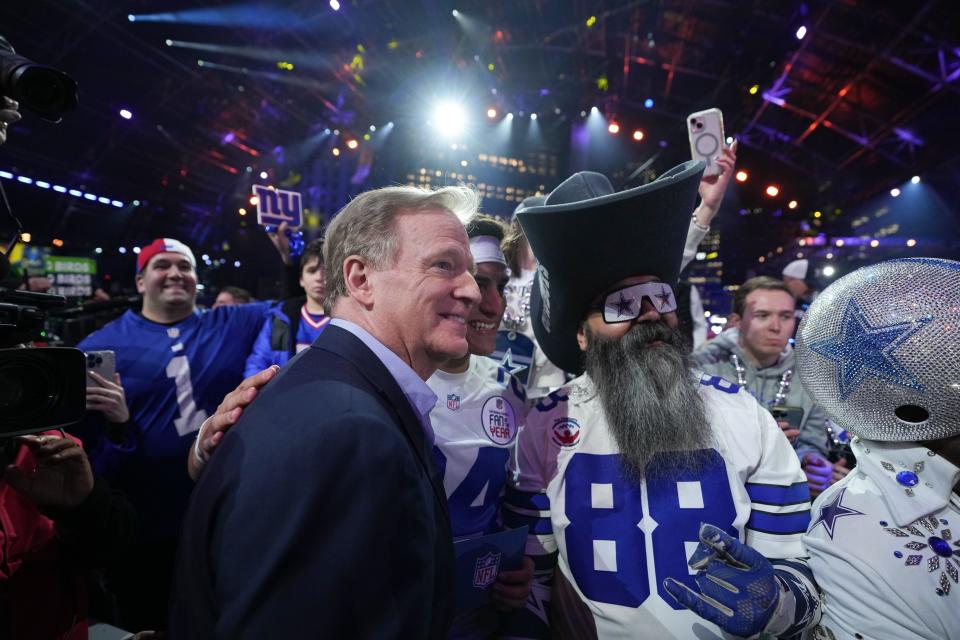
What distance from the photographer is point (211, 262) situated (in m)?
18.2

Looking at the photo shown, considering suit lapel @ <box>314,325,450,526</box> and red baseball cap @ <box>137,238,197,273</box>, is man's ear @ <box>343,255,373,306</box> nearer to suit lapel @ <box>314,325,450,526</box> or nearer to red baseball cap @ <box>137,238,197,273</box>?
suit lapel @ <box>314,325,450,526</box>

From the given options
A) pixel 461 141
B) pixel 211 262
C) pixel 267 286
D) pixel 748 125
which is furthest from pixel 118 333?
pixel 461 141

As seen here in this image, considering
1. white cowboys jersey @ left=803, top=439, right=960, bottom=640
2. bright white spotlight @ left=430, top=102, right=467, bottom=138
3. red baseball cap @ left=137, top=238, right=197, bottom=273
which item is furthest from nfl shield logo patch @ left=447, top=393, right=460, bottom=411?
bright white spotlight @ left=430, top=102, right=467, bottom=138

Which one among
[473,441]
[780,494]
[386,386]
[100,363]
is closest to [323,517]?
[386,386]

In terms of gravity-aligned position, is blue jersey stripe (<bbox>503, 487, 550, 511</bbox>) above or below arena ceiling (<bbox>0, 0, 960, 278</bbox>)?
below

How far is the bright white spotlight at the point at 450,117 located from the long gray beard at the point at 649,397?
18.7 meters

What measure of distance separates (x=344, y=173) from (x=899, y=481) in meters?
26.4

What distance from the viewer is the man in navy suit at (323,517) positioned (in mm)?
773

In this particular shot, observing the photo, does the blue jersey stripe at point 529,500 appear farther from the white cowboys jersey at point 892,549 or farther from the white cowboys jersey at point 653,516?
the white cowboys jersey at point 892,549

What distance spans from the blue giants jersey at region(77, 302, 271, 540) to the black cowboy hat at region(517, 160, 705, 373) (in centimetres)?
264

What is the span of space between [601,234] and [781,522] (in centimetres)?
121

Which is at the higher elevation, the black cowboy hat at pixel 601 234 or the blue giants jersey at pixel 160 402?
the black cowboy hat at pixel 601 234

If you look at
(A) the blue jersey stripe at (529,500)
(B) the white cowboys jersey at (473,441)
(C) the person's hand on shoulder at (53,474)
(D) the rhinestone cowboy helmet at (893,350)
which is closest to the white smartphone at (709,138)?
(D) the rhinestone cowboy helmet at (893,350)

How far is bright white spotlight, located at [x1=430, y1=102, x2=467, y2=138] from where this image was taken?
18.6 metres
